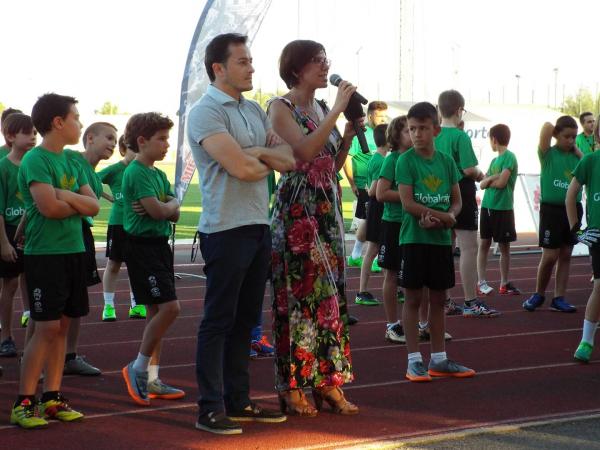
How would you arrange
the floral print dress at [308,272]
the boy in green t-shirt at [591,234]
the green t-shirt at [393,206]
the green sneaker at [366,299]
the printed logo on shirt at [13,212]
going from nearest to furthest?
the floral print dress at [308,272] → the boy in green t-shirt at [591,234] → the printed logo on shirt at [13,212] → the green t-shirt at [393,206] → the green sneaker at [366,299]

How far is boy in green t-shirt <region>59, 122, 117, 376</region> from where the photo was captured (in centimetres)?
643

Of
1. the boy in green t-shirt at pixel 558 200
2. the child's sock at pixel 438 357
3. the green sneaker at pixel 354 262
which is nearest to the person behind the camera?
the child's sock at pixel 438 357

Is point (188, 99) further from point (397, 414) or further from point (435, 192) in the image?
point (397, 414)

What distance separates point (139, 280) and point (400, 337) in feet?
8.73

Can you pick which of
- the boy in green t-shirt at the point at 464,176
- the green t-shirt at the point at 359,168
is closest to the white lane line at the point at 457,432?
the boy in green t-shirt at the point at 464,176

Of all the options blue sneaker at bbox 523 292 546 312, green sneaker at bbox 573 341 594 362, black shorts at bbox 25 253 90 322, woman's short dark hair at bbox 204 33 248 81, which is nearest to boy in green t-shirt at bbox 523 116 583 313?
blue sneaker at bbox 523 292 546 312

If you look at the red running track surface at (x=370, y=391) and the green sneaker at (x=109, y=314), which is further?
the green sneaker at (x=109, y=314)

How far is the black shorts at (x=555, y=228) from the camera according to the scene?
366 inches

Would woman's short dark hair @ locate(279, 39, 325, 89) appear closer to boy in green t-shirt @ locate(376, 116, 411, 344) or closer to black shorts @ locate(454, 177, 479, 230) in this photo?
boy in green t-shirt @ locate(376, 116, 411, 344)

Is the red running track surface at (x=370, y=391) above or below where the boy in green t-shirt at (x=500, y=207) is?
below

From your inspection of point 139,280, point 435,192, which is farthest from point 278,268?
point 435,192

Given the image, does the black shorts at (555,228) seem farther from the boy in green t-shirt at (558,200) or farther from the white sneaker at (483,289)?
the white sneaker at (483,289)

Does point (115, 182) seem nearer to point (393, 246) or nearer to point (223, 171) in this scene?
point (393, 246)

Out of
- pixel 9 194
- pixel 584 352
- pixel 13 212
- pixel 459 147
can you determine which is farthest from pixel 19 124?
pixel 584 352
